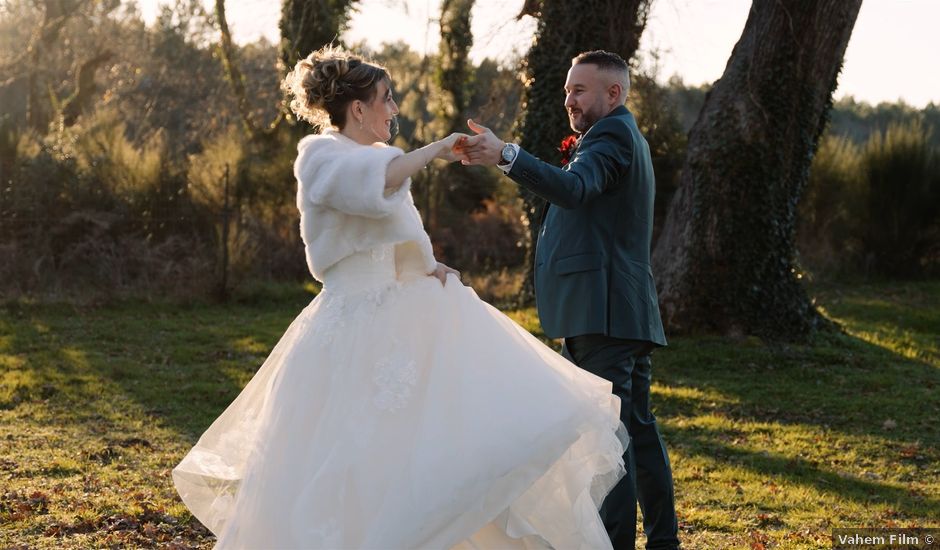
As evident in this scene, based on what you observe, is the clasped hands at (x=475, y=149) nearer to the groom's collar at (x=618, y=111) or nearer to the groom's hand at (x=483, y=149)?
the groom's hand at (x=483, y=149)

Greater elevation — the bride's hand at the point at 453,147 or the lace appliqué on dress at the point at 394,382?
the bride's hand at the point at 453,147

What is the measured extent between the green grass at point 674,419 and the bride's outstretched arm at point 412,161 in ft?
7.59

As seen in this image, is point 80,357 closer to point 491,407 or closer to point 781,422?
point 781,422

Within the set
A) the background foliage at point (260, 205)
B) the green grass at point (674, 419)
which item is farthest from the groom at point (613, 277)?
the background foliage at point (260, 205)

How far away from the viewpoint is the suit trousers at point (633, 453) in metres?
4.20

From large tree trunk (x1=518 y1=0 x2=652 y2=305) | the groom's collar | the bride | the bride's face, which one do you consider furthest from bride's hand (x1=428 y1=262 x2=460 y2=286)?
large tree trunk (x1=518 y1=0 x2=652 y2=305)

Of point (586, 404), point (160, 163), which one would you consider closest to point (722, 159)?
point (586, 404)

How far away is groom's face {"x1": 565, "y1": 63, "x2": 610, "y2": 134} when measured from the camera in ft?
14.2

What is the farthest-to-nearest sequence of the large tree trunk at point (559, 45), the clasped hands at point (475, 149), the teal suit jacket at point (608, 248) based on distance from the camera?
the large tree trunk at point (559, 45)
the teal suit jacket at point (608, 248)
the clasped hands at point (475, 149)

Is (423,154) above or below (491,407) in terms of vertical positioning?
above

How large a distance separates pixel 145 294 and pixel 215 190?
2.31m

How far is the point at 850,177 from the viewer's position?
55.4ft

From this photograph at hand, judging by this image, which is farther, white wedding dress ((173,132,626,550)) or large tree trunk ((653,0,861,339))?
large tree trunk ((653,0,861,339))

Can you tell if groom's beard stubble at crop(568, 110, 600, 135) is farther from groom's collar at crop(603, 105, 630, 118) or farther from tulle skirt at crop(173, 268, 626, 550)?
tulle skirt at crop(173, 268, 626, 550)
